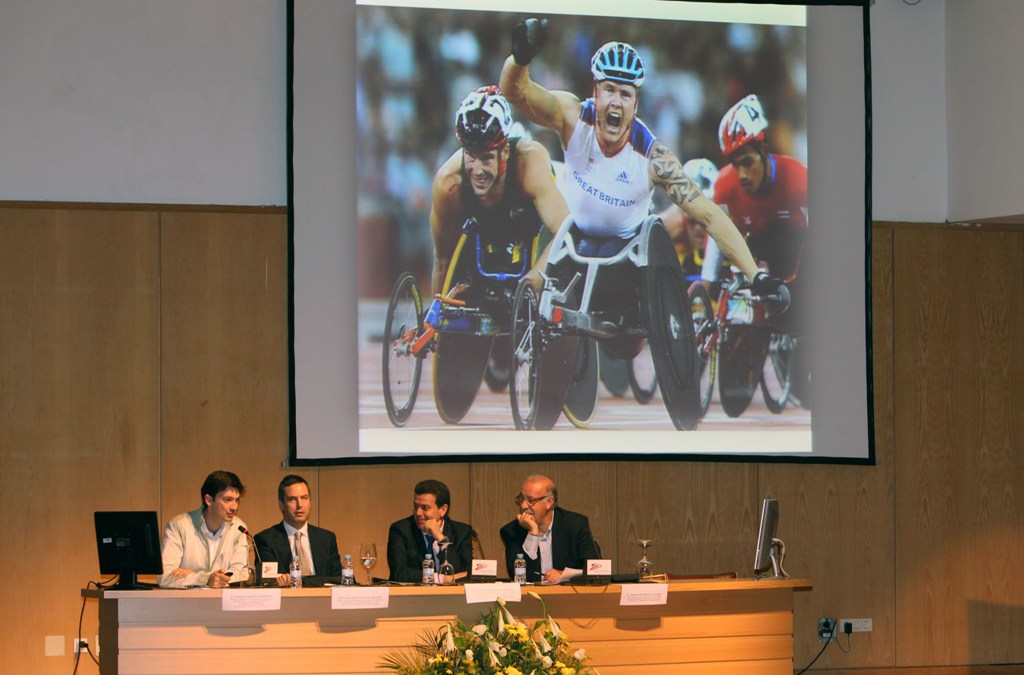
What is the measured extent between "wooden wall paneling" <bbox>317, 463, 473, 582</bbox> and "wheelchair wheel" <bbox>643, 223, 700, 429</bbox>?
138 cm

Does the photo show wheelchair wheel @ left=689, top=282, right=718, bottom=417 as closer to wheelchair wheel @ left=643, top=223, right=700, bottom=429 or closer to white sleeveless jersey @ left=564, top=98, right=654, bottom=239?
wheelchair wheel @ left=643, top=223, right=700, bottom=429

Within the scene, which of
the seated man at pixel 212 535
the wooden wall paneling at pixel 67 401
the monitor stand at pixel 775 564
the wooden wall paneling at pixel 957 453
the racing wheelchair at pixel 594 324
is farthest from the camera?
the wooden wall paneling at pixel 957 453

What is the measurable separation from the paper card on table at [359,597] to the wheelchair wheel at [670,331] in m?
2.50

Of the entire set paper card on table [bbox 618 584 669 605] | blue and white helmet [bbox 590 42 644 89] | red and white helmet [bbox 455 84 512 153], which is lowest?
paper card on table [bbox 618 584 669 605]

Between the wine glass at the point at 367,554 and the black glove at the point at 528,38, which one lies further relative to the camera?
the black glove at the point at 528,38

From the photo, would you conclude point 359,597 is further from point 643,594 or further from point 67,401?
point 67,401

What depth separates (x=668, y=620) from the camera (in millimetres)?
5395

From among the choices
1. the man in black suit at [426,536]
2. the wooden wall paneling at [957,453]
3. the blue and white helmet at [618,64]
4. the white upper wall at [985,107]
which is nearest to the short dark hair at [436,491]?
the man in black suit at [426,536]

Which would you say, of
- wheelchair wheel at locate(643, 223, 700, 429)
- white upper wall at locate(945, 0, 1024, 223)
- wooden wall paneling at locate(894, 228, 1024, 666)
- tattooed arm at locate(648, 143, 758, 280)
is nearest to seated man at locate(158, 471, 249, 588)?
wheelchair wheel at locate(643, 223, 700, 429)

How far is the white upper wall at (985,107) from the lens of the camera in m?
6.97

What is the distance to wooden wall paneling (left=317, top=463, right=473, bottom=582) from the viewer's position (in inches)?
269

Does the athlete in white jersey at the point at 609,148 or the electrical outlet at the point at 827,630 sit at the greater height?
the athlete in white jersey at the point at 609,148

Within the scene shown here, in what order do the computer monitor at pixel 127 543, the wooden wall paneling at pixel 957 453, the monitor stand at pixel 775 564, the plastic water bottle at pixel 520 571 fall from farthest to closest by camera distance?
the wooden wall paneling at pixel 957 453 → the monitor stand at pixel 775 564 → the plastic water bottle at pixel 520 571 → the computer monitor at pixel 127 543

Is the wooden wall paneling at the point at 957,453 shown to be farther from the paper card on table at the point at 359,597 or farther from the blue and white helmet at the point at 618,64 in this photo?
the paper card on table at the point at 359,597
